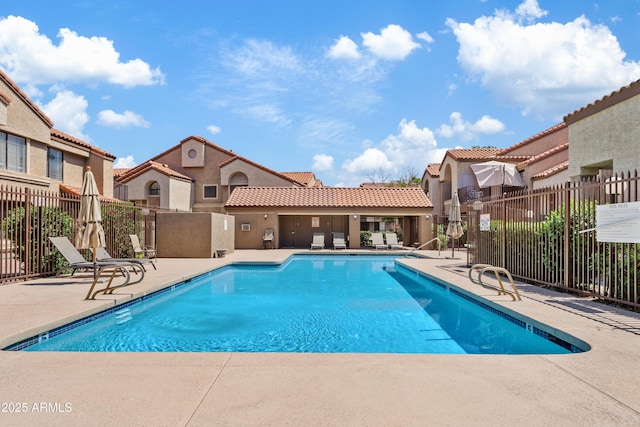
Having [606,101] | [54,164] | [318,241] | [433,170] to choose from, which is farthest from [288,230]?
[606,101]


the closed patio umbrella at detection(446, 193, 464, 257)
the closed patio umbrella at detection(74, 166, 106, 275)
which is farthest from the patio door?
the closed patio umbrella at detection(74, 166, 106, 275)

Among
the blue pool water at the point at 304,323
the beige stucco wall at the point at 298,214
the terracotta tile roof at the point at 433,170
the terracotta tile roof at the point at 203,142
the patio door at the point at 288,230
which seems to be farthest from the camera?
the terracotta tile roof at the point at 203,142

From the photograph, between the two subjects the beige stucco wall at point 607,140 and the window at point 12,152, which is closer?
the beige stucco wall at point 607,140

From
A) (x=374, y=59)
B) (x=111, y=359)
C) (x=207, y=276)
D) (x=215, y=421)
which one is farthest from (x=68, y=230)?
(x=374, y=59)

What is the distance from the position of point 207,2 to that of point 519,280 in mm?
11272

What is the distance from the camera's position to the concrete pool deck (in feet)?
9.77

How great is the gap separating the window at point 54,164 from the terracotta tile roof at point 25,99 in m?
1.75

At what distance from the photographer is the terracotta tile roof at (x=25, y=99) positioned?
709 inches

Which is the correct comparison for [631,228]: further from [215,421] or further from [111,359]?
[111,359]

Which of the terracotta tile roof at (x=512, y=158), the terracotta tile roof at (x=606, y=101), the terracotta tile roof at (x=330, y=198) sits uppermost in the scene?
the terracotta tile roof at (x=512, y=158)

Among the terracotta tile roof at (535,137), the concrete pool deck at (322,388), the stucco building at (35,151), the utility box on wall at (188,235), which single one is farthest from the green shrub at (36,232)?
the terracotta tile roof at (535,137)

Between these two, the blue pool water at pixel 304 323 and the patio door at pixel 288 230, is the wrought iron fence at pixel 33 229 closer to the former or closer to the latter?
the blue pool water at pixel 304 323

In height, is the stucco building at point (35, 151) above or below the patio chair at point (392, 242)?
above

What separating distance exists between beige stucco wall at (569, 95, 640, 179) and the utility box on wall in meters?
14.6
